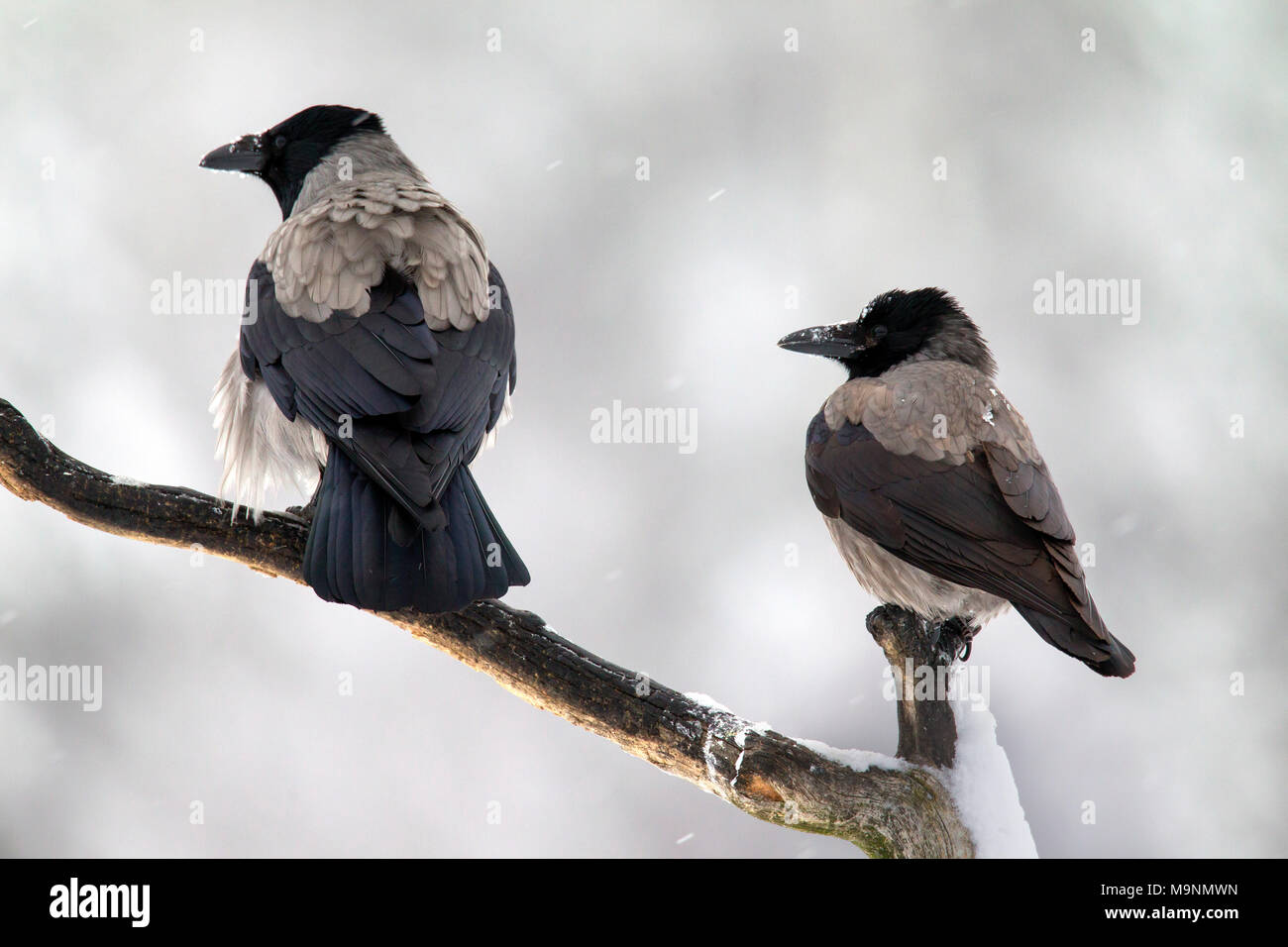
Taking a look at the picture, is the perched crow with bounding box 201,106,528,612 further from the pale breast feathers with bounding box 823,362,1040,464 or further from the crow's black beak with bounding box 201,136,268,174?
the pale breast feathers with bounding box 823,362,1040,464

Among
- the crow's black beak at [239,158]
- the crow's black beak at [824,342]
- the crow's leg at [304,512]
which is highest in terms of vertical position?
the crow's black beak at [239,158]

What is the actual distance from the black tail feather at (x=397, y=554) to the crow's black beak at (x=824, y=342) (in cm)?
158

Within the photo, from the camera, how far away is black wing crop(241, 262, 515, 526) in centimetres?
291

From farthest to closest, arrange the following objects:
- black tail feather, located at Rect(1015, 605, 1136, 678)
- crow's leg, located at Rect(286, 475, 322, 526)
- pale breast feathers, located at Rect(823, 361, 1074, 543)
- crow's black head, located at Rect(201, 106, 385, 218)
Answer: crow's black head, located at Rect(201, 106, 385, 218)
crow's leg, located at Rect(286, 475, 322, 526)
pale breast feathers, located at Rect(823, 361, 1074, 543)
black tail feather, located at Rect(1015, 605, 1136, 678)

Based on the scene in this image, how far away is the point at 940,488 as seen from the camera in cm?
336

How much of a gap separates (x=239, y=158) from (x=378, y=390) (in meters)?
1.90

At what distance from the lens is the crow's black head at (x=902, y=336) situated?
4145 millimetres

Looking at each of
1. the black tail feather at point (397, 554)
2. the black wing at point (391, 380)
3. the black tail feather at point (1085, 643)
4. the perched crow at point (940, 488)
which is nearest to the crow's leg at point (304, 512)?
the black wing at point (391, 380)

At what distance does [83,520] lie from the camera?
Answer: 3361 millimetres

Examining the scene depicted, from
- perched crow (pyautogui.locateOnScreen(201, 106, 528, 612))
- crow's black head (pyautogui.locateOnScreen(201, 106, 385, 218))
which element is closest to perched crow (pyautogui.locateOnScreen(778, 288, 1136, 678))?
perched crow (pyautogui.locateOnScreen(201, 106, 528, 612))

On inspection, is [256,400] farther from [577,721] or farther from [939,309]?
[939,309]

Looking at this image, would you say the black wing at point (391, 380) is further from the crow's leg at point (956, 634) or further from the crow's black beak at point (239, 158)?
the crow's leg at point (956, 634)

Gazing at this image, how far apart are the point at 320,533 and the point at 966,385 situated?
81.3 inches

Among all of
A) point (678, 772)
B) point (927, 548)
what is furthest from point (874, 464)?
point (678, 772)
